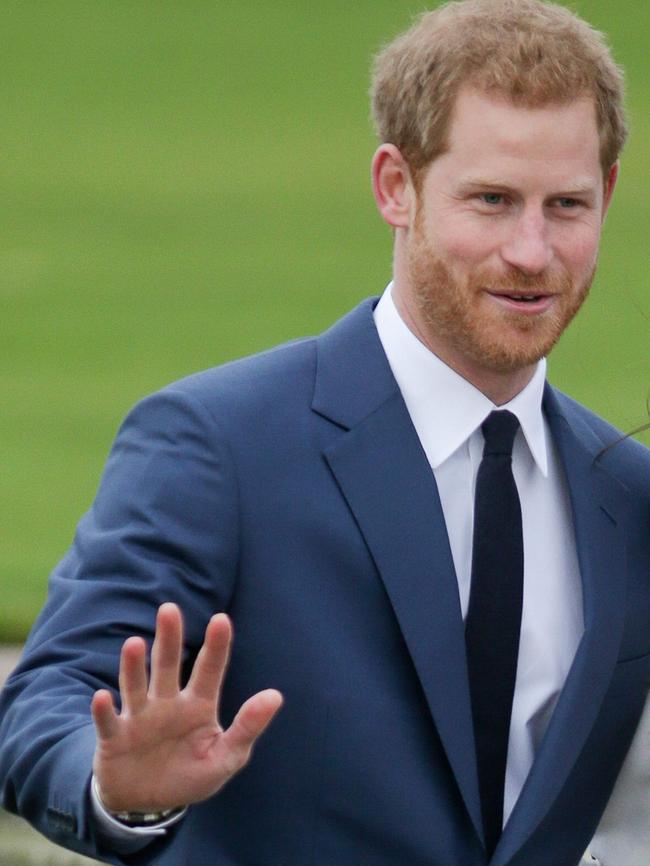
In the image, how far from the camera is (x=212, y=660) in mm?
2691

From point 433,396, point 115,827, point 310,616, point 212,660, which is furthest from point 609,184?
point 115,827

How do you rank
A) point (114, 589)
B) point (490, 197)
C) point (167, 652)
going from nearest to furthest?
point (167, 652) → point (114, 589) → point (490, 197)

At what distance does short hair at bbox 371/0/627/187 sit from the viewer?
11.0ft

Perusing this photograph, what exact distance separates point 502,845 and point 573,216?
0.93 metres

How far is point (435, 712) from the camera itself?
3205mm

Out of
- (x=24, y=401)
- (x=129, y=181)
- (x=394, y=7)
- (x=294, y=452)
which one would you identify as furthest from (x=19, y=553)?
(x=394, y=7)

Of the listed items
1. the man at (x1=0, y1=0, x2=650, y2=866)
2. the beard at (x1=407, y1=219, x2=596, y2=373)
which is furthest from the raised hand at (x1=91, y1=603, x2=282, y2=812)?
the beard at (x1=407, y1=219, x2=596, y2=373)

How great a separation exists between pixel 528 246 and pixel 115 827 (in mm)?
1045

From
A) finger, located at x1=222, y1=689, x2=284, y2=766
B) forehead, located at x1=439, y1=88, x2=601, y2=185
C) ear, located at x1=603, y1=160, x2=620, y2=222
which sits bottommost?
finger, located at x1=222, y1=689, x2=284, y2=766

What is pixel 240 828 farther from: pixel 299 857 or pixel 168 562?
pixel 168 562

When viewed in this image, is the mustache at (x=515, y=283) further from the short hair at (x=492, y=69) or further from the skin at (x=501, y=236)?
the short hair at (x=492, y=69)

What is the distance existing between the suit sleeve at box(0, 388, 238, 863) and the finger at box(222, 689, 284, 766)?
0.74 feet

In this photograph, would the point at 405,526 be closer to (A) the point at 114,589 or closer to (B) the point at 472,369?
(B) the point at 472,369

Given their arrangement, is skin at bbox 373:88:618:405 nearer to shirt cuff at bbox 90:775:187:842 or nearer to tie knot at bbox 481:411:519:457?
tie knot at bbox 481:411:519:457
